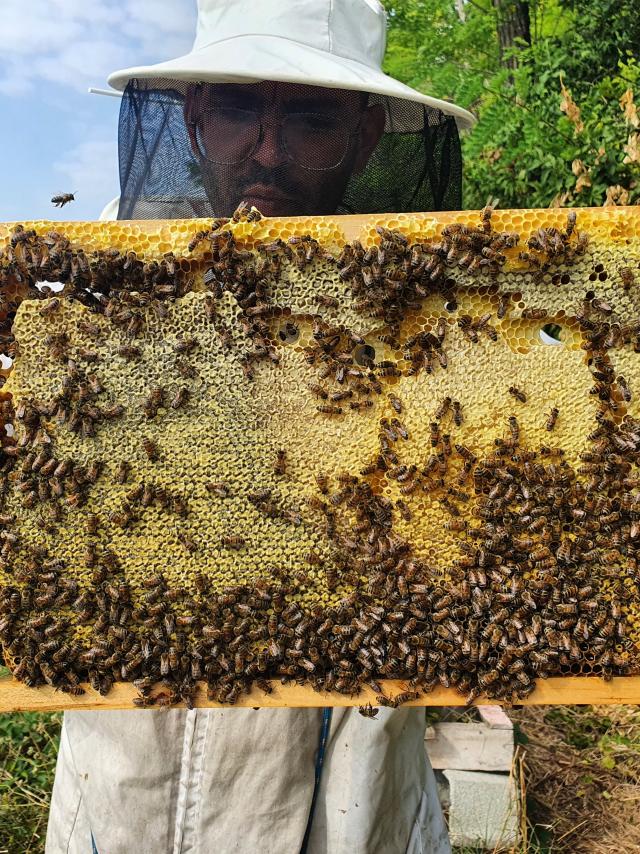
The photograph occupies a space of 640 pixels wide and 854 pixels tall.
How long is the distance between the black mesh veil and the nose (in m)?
0.06

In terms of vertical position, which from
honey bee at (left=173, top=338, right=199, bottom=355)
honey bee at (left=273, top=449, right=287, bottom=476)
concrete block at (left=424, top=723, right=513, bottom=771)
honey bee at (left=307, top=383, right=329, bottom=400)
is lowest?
concrete block at (left=424, top=723, right=513, bottom=771)

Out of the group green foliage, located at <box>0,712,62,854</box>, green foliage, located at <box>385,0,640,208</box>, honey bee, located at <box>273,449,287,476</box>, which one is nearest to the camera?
honey bee, located at <box>273,449,287,476</box>

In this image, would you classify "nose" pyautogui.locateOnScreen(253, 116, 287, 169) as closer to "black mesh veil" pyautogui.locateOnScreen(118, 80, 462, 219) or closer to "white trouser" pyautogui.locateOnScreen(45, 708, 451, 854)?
"black mesh veil" pyautogui.locateOnScreen(118, 80, 462, 219)

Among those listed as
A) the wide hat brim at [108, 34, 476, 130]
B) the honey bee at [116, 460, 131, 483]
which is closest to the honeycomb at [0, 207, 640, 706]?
the honey bee at [116, 460, 131, 483]

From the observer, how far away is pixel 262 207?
3.03 meters

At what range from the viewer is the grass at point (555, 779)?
4883mm

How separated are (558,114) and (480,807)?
6.53m

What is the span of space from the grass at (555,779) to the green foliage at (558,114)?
460 cm

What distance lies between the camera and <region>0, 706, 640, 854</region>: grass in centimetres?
488

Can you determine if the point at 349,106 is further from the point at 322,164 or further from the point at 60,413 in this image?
the point at 60,413

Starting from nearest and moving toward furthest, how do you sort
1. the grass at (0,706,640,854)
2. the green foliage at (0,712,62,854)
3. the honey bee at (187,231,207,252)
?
1. the honey bee at (187,231,207,252)
2. the green foliage at (0,712,62,854)
3. the grass at (0,706,640,854)

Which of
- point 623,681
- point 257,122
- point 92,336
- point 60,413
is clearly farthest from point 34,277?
point 623,681

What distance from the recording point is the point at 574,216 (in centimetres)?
223

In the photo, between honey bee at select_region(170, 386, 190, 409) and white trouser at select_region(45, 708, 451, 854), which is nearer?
honey bee at select_region(170, 386, 190, 409)
